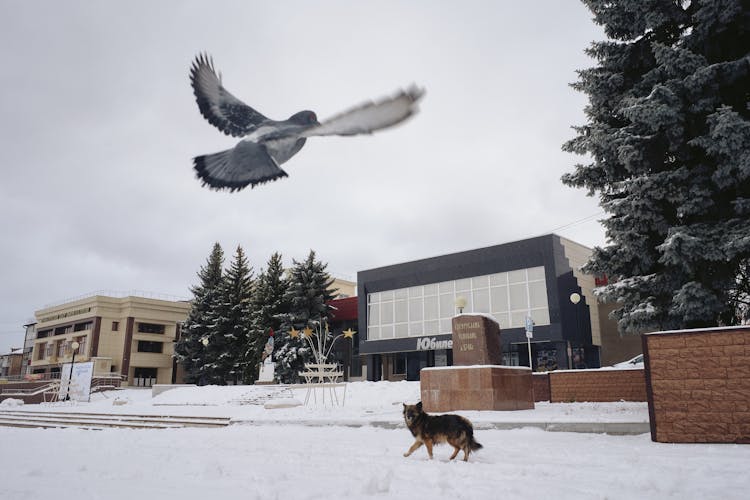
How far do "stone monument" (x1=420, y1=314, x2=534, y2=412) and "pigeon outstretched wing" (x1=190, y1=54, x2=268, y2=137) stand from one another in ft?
43.5

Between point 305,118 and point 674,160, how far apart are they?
12.6m

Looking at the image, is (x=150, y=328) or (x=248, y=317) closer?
(x=248, y=317)

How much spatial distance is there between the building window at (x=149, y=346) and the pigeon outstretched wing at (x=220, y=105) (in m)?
62.5

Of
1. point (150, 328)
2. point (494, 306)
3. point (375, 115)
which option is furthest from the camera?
point (150, 328)

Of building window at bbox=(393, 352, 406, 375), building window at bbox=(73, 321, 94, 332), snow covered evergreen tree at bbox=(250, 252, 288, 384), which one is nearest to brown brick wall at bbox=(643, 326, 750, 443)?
snow covered evergreen tree at bbox=(250, 252, 288, 384)

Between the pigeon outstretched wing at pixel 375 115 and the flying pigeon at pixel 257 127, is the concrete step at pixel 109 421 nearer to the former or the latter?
the flying pigeon at pixel 257 127

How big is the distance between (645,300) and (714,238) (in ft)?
6.79

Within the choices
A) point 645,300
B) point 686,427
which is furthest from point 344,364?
point 686,427

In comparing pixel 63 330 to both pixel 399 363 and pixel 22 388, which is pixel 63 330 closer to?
pixel 22 388

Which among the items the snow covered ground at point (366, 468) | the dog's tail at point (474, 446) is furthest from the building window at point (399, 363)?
the dog's tail at point (474, 446)

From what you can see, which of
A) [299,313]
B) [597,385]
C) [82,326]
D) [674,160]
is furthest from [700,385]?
[82,326]

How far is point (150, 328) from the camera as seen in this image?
197 feet

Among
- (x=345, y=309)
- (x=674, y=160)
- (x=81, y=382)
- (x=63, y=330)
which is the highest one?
(x=345, y=309)

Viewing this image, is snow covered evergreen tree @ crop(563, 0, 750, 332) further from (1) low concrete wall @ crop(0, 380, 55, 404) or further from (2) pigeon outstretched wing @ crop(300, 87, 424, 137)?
(1) low concrete wall @ crop(0, 380, 55, 404)
